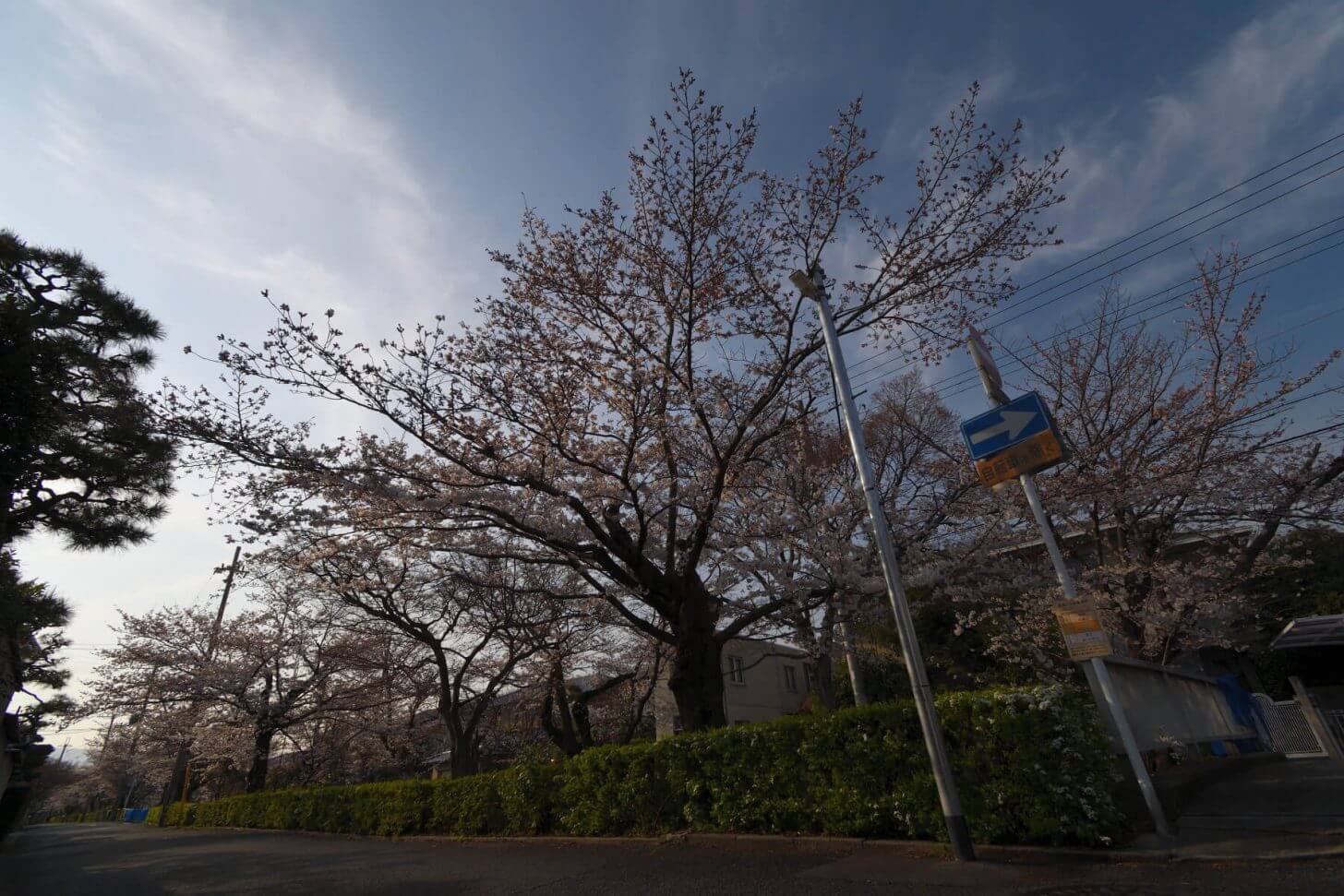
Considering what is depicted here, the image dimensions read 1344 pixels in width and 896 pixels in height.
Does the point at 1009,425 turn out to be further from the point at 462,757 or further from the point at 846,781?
the point at 462,757

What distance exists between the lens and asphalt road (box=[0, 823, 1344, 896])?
14.5ft

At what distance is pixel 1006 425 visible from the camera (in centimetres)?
670

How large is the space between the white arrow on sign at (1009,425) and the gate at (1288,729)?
13165 millimetres

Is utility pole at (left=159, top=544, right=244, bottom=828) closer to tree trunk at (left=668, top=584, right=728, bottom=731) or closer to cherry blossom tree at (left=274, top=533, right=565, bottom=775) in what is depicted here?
cherry blossom tree at (left=274, top=533, right=565, bottom=775)

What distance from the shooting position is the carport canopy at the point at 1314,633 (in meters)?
11.0

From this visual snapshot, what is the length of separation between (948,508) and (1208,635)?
581 cm

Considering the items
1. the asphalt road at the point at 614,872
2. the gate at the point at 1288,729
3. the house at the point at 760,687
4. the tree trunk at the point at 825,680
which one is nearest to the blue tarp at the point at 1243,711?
the gate at the point at 1288,729

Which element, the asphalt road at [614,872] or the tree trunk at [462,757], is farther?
the tree trunk at [462,757]

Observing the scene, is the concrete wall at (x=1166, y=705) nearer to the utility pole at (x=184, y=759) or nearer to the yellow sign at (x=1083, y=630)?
the yellow sign at (x=1083, y=630)

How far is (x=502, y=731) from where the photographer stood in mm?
28094

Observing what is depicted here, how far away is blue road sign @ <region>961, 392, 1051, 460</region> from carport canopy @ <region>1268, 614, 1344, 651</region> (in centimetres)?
959

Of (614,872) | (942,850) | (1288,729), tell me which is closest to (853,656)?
(942,850)

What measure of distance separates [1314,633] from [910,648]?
439 inches

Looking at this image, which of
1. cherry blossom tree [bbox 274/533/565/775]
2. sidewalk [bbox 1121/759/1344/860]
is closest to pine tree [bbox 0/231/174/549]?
cherry blossom tree [bbox 274/533/565/775]
